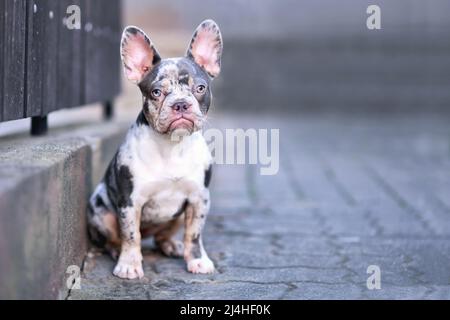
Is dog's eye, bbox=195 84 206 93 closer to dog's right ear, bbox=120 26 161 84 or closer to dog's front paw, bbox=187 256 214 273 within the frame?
dog's right ear, bbox=120 26 161 84

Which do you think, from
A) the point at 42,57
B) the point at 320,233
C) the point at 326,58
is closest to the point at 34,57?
the point at 42,57

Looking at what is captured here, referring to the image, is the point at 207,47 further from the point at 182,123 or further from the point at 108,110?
the point at 108,110

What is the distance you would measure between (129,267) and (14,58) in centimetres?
111

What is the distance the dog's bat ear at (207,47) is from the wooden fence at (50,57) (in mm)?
776

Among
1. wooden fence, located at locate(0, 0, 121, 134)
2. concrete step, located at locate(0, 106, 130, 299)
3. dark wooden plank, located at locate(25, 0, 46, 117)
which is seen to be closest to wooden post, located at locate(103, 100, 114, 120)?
wooden fence, located at locate(0, 0, 121, 134)

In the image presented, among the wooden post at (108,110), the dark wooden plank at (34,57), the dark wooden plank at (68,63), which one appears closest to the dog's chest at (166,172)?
the dark wooden plank at (34,57)

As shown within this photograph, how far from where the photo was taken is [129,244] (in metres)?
3.76

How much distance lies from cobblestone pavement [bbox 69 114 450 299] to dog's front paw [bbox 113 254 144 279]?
5cm

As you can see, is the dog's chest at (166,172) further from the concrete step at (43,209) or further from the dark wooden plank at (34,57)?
the dark wooden plank at (34,57)

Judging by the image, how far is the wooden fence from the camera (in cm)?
343

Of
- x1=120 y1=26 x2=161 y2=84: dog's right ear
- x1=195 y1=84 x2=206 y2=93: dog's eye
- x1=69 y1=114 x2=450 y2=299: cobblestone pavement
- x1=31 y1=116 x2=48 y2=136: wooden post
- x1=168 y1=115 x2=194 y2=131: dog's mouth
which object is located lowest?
x1=69 y1=114 x2=450 y2=299: cobblestone pavement

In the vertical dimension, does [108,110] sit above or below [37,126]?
below

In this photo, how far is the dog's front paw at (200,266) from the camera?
12.5 feet
